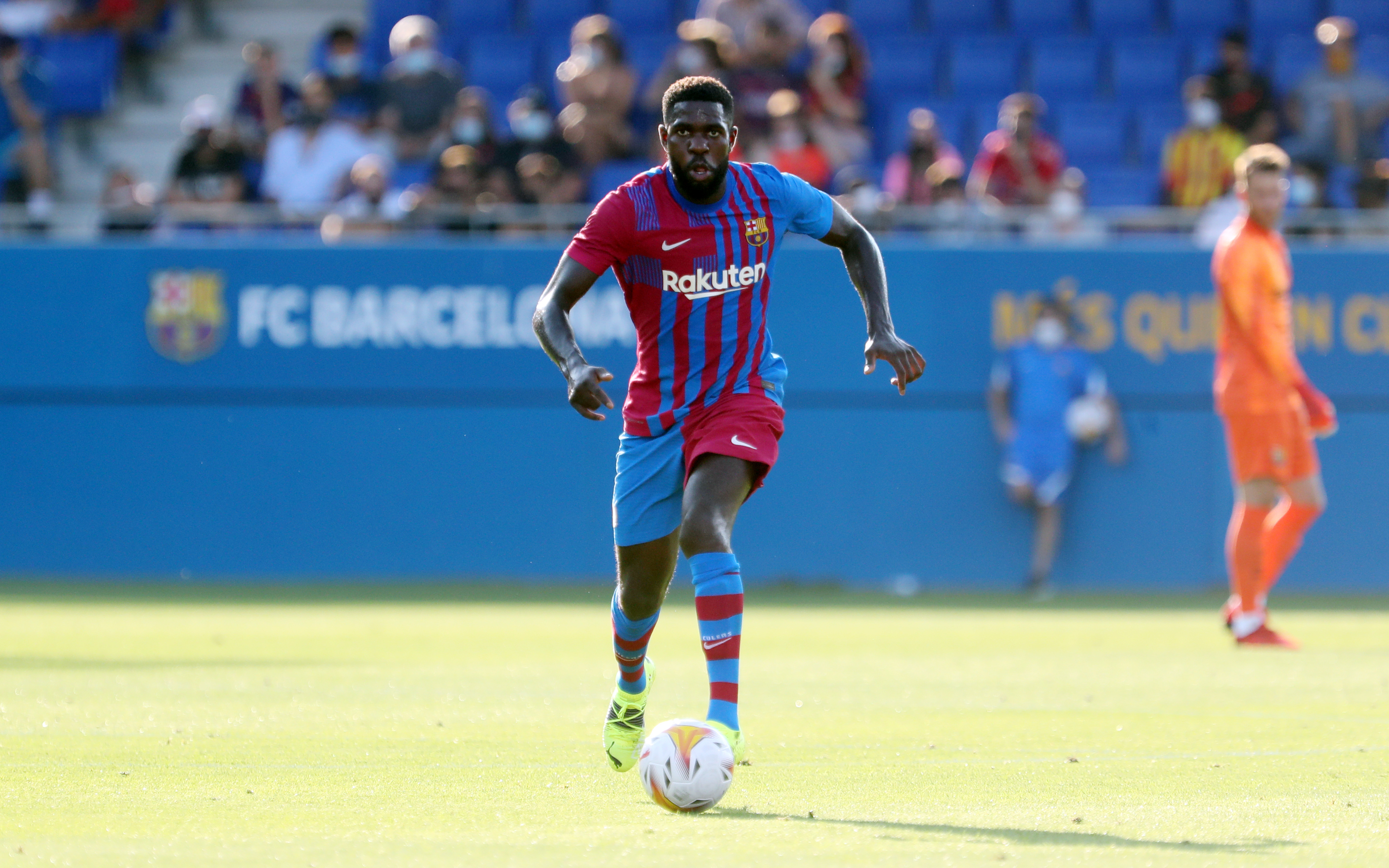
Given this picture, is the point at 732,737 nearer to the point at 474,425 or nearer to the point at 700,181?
the point at 700,181

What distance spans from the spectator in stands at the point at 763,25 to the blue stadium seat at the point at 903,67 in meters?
0.81

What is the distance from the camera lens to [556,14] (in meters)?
19.3

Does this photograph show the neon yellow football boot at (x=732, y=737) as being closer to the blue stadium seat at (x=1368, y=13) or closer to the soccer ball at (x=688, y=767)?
the soccer ball at (x=688, y=767)

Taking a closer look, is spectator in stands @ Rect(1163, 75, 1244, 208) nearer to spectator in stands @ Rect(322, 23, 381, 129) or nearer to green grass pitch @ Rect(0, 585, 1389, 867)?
green grass pitch @ Rect(0, 585, 1389, 867)

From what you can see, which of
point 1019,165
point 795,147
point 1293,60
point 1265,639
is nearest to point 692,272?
point 1265,639

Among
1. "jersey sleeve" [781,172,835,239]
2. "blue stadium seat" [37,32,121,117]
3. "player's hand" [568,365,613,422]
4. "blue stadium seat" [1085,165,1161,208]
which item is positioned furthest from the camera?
"blue stadium seat" [37,32,121,117]

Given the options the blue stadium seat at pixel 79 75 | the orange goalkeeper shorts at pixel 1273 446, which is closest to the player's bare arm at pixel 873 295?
the orange goalkeeper shorts at pixel 1273 446

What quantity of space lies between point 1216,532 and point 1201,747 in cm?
873

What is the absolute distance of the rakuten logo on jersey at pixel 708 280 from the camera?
242 inches

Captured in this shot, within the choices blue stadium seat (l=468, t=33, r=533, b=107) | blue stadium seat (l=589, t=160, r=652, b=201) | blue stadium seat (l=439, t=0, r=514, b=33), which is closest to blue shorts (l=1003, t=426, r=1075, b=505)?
blue stadium seat (l=589, t=160, r=652, b=201)

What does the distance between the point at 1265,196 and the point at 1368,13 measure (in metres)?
9.35

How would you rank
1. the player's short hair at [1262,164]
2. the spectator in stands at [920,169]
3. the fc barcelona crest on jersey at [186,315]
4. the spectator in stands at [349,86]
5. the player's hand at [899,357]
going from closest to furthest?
the player's hand at [899,357] < the player's short hair at [1262,164] < the spectator in stands at [920,169] < the fc barcelona crest on jersey at [186,315] < the spectator in stands at [349,86]

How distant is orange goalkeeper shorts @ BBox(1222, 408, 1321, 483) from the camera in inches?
415

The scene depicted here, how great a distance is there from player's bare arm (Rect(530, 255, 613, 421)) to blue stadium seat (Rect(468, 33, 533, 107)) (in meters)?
12.7
